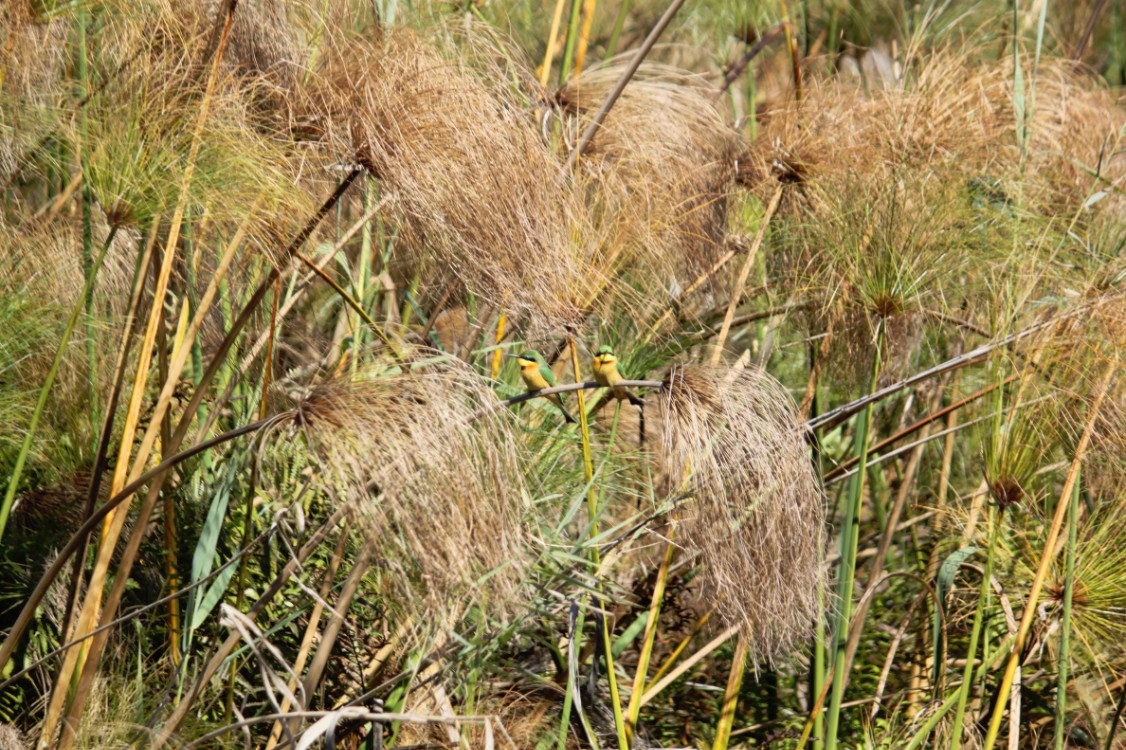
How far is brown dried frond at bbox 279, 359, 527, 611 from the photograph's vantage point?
1.42 meters

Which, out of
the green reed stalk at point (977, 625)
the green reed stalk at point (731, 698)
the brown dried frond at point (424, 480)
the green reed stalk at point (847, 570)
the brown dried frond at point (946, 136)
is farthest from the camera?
the brown dried frond at point (946, 136)

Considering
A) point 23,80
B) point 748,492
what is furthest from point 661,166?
point 23,80

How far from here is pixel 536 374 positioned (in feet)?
6.51

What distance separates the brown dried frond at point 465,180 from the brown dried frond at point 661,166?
0.91 feet

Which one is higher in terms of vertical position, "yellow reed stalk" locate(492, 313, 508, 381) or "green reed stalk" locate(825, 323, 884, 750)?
"yellow reed stalk" locate(492, 313, 508, 381)

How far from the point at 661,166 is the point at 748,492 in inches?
34.3

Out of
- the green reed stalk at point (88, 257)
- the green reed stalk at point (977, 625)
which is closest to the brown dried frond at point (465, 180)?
the green reed stalk at point (88, 257)

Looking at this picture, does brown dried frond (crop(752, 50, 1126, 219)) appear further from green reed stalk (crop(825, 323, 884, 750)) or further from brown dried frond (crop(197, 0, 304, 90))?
brown dried frond (crop(197, 0, 304, 90))

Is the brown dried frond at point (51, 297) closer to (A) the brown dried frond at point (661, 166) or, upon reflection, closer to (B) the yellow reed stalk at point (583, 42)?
(A) the brown dried frond at point (661, 166)

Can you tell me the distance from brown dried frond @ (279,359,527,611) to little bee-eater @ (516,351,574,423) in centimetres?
40

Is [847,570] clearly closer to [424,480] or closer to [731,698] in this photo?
[731,698]

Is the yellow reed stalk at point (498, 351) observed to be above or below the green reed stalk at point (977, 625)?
above

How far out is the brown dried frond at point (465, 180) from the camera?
1.75m

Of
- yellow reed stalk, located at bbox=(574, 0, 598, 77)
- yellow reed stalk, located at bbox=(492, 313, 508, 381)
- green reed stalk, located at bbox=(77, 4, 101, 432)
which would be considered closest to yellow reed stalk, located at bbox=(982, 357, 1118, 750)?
yellow reed stalk, located at bbox=(492, 313, 508, 381)
